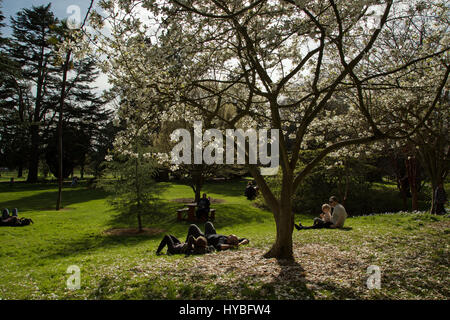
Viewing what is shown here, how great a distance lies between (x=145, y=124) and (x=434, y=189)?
13.5m

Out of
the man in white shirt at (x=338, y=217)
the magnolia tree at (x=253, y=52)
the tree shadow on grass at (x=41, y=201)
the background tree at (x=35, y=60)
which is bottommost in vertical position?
the tree shadow on grass at (x=41, y=201)

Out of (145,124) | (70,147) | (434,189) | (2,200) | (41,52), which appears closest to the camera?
(145,124)

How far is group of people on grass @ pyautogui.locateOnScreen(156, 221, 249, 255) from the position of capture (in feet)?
25.9

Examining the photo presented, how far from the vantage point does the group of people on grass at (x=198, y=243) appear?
310 inches

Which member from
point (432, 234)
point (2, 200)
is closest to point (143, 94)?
point (432, 234)

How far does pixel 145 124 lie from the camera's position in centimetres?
718

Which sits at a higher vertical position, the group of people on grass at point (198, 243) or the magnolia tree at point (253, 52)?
the magnolia tree at point (253, 52)

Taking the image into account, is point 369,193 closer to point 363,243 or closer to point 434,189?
point 434,189

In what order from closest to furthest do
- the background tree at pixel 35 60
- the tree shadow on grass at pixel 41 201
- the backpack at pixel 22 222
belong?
the backpack at pixel 22 222 < the tree shadow on grass at pixel 41 201 < the background tree at pixel 35 60

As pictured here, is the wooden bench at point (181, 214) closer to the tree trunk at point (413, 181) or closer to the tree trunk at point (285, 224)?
the tree trunk at point (285, 224)

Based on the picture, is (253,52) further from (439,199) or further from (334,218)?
(439,199)

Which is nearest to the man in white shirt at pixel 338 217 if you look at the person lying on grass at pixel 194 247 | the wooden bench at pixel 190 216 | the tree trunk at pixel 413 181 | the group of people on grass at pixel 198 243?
the group of people on grass at pixel 198 243

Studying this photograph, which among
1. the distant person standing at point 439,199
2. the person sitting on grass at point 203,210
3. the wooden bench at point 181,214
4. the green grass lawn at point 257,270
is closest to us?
the green grass lawn at point 257,270

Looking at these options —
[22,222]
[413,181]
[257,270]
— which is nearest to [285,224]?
[257,270]
